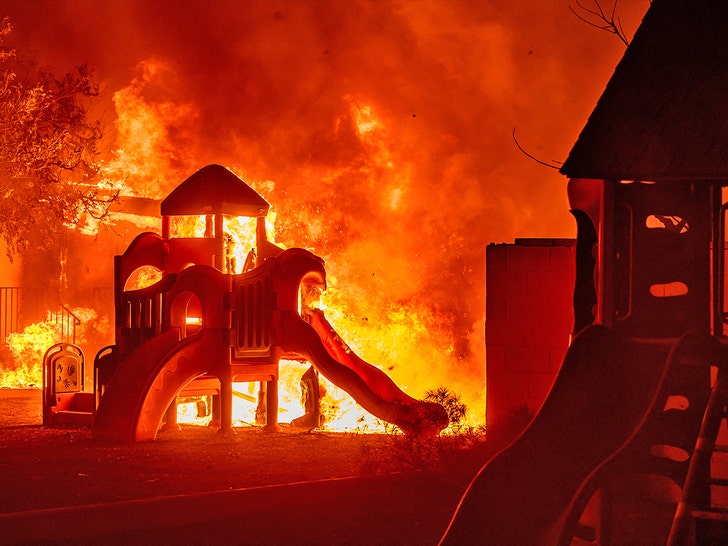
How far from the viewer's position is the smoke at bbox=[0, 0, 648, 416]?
76.3 feet

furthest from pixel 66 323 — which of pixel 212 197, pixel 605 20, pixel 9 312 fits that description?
pixel 605 20

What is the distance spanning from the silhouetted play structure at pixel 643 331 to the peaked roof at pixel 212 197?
9484 millimetres

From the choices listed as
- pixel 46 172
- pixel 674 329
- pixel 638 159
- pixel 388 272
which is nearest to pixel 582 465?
pixel 674 329

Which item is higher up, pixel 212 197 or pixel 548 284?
pixel 212 197

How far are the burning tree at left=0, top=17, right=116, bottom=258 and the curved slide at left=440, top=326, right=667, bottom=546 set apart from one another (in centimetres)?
1407

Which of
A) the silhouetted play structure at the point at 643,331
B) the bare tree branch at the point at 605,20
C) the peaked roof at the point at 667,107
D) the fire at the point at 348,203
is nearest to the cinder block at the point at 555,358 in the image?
the bare tree branch at the point at 605,20

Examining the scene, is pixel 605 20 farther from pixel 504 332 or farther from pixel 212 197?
pixel 212 197

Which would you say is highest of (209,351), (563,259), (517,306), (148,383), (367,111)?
(367,111)

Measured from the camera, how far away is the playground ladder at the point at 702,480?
5359 mm

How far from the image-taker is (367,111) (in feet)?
78.3

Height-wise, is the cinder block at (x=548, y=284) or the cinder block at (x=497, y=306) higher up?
the cinder block at (x=548, y=284)

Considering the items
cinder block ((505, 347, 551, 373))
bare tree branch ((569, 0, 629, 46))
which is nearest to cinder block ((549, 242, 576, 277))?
cinder block ((505, 347, 551, 373))

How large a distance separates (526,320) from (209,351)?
476 centimetres

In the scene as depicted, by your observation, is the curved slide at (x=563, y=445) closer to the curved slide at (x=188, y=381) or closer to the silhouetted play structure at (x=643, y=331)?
the silhouetted play structure at (x=643, y=331)
